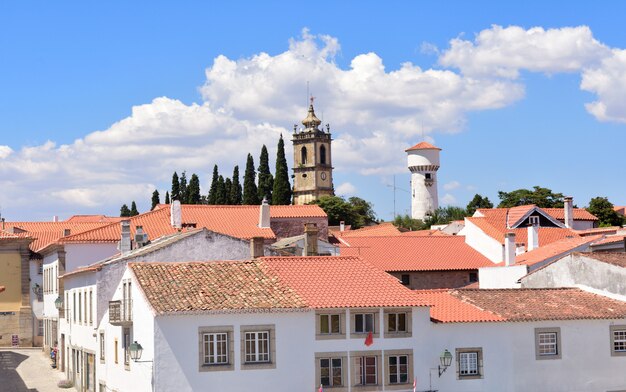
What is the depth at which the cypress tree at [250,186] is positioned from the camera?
161 meters

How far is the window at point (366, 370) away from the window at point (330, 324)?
56.7 inches

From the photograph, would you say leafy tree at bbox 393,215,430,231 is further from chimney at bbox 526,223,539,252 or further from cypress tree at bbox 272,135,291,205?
chimney at bbox 526,223,539,252

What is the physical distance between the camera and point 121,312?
4375 cm

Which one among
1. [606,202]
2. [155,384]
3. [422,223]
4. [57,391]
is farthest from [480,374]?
[422,223]

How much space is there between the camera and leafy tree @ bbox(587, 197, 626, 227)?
13275 cm

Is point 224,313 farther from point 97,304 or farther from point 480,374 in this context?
point 97,304

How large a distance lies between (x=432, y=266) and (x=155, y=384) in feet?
130

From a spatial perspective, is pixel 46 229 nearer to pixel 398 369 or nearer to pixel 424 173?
pixel 398 369

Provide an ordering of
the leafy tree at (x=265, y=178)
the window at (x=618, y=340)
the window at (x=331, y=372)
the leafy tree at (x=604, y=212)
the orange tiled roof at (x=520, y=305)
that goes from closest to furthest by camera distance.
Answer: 1. the window at (x=331, y=372)
2. the orange tiled roof at (x=520, y=305)
3. the window at (x=618, y=340)
4. the leafy tree at (x=604, y=212)
5. the leafy tree at (x=265, y=178)

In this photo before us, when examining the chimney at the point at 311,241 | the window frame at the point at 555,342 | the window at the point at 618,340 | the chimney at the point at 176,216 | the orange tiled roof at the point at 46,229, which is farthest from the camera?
the orange tiled roof at the point at 46,229

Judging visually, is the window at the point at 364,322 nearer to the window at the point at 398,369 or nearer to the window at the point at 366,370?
the window at the point at 366,370

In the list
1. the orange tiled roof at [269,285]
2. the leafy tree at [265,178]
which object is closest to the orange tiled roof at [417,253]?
the orange tiled roof at [269,285]

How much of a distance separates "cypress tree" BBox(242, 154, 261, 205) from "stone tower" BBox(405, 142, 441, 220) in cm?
2566

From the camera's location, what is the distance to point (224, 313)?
38.4 meters
